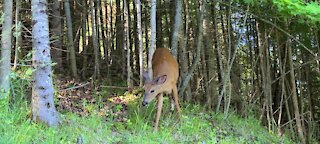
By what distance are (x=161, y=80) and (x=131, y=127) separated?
998 millimetres

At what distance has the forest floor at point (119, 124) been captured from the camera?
5.64 m

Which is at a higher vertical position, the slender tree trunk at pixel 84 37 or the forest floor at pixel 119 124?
the slender tree trunk at pixel 84 37

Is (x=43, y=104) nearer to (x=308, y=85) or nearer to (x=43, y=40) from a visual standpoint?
(x=43, y=40)

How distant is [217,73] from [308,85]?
8.89 ft

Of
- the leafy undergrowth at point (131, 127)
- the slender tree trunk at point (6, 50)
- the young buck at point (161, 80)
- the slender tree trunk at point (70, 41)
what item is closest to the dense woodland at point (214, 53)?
the slender tree trunk at point (70, 41)

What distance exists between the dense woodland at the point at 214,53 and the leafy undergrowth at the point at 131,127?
0.62 m

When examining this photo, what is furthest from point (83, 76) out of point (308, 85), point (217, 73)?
point (308, 85)

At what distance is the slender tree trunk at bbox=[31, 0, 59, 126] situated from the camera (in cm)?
609

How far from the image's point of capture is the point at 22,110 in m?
6.39

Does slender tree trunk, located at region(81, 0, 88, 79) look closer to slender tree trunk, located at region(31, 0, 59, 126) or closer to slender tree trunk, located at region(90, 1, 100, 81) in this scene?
slender tree trunk, located at region(90, 1, 100, 81)

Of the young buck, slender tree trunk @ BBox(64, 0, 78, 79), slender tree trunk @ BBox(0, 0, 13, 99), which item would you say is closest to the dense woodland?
slender tree trunk @ BBox(64, 0, 78, 79)

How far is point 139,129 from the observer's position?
7.32m

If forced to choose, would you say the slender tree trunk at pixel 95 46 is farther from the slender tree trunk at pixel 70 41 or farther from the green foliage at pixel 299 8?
the green foliage at pixel 299 8

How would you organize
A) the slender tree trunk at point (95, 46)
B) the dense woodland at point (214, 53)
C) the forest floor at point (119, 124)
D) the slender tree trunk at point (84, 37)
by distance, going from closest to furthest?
the forest floor at point (119, 124)
the dense woodland at point (214, 53)
the slender tree trunk at point (95, 46)
the slender tree trunk at point (84, 37)
